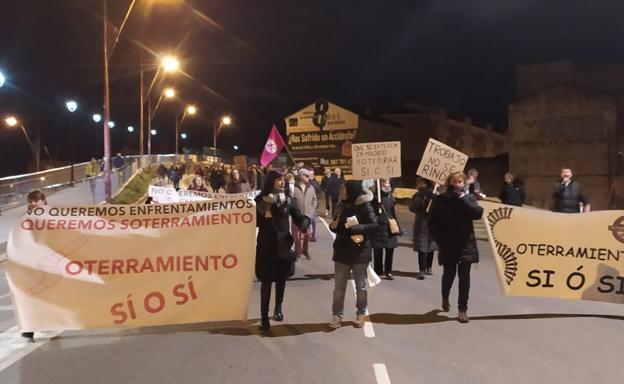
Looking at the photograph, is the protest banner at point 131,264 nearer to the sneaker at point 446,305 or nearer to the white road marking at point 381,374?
the white road marking at point 381,374

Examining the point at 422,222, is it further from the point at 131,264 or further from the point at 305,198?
the point at 131,264

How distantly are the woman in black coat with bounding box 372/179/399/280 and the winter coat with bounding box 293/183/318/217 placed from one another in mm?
1529

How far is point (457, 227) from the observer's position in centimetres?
731

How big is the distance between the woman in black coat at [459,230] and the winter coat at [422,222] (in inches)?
93.4

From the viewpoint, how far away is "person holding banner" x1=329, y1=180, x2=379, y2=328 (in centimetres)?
687

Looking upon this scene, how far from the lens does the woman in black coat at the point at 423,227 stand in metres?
9.88

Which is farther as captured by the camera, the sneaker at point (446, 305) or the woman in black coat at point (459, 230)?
the sneaker at point (446, 305)

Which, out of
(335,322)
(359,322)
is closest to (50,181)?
(335,322)

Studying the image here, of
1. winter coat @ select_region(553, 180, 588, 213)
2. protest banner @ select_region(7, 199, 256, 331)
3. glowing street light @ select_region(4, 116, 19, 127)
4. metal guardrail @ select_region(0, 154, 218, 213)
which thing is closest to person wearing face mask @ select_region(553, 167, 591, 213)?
winter coat @ select_region(553, 180, 588, 213)

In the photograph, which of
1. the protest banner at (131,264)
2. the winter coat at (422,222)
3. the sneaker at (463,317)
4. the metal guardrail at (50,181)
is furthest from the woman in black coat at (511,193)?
the metal guardrail at (50,181)

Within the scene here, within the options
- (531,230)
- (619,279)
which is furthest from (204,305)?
(619,279)

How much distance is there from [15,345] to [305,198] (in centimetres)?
611

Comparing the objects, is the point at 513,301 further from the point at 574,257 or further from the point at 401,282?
the point at 401,282

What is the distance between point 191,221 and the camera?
6746mm
